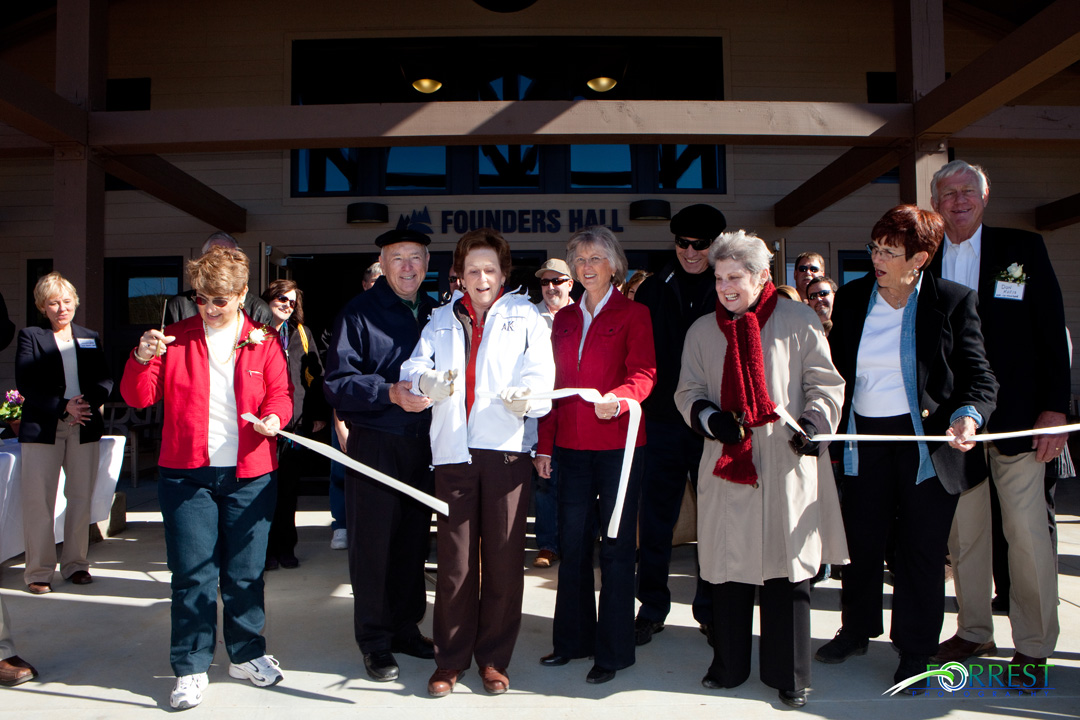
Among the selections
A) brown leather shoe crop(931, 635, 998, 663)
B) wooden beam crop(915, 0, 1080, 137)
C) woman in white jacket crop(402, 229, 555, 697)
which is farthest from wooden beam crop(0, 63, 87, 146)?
wooden beam crop(915, 0, 1080, 137)

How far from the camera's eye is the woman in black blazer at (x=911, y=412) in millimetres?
2912

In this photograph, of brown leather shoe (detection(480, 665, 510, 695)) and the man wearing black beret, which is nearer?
brown leather shoe (detection(480, 665, 510, 695))

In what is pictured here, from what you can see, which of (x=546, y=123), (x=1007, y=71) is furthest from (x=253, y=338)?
(x=1007, y=71)

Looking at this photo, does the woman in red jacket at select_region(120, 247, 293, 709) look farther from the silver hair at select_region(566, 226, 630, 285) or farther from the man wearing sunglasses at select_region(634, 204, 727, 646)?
the man wearing sunglasses at select_region(634, 204, 727, 646)

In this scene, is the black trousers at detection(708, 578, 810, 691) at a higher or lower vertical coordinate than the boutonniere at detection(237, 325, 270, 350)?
lower

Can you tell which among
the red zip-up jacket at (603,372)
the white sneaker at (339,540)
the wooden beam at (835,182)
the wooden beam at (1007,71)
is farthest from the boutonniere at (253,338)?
the wooden beam at (835,182)

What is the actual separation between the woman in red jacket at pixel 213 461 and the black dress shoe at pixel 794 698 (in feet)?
6.38

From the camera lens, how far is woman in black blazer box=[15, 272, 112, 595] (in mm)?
4266

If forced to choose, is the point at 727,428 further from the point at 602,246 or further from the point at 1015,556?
the point at 1015,556

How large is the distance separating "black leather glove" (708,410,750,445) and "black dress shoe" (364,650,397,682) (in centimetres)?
160

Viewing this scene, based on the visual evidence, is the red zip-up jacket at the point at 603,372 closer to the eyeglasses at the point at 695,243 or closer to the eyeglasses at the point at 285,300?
the eyeglasses at the point at 695,243

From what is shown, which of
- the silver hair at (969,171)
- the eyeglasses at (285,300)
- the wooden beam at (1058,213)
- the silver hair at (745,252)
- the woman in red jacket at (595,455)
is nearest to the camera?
the silver hair at (745,252)

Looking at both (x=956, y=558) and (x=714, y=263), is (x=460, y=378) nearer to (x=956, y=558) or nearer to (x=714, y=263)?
(x=714, y=263)

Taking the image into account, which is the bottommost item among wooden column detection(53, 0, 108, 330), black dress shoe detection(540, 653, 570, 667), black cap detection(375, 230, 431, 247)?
black dress shoe detection(540, 653, 570, 667)
